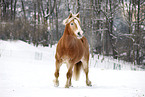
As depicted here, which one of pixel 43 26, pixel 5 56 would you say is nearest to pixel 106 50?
pixel 43 26

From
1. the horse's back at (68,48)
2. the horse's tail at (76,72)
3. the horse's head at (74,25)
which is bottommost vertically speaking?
the horse's tail at (76,72)

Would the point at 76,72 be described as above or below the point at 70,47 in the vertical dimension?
below

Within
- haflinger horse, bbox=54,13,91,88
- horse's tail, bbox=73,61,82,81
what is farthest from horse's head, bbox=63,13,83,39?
horse's tail, bbox=73,61,82,81

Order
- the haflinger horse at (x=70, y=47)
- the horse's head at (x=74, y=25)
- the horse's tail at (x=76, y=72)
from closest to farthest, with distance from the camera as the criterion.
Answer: the horse's head at (x=74, y=25)
the haflinger horse at (x=70, y=47)
the horse's tail at (x=76, y=72)

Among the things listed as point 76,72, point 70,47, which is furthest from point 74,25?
point 76,72

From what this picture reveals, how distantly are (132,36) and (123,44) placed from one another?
128 inches

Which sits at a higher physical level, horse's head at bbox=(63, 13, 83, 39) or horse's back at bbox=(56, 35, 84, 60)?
horse's head at bbox=(63, 13, 83, 39)

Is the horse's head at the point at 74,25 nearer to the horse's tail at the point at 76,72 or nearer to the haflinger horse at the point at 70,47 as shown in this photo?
the haflinger horse at the point at 70,47

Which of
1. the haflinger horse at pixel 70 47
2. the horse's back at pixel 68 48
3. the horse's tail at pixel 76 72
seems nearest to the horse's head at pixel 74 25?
the haflinger horse at pixel 70 47

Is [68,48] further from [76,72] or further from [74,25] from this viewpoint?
[76,72]

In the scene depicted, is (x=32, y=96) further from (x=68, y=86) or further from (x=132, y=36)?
(x=132, y=36)

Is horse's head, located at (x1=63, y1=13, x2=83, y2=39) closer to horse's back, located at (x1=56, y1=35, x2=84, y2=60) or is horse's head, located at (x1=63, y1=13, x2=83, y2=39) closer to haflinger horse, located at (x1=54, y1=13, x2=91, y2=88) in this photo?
haflinger horse, located at (x1=54, y1=13, x2=91, y2=88)

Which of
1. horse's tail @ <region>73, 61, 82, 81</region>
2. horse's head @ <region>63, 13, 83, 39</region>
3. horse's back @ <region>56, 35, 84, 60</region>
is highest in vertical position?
horse's head @ <region>63, 13, 83, 39</region>

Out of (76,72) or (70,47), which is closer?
(70,47)
